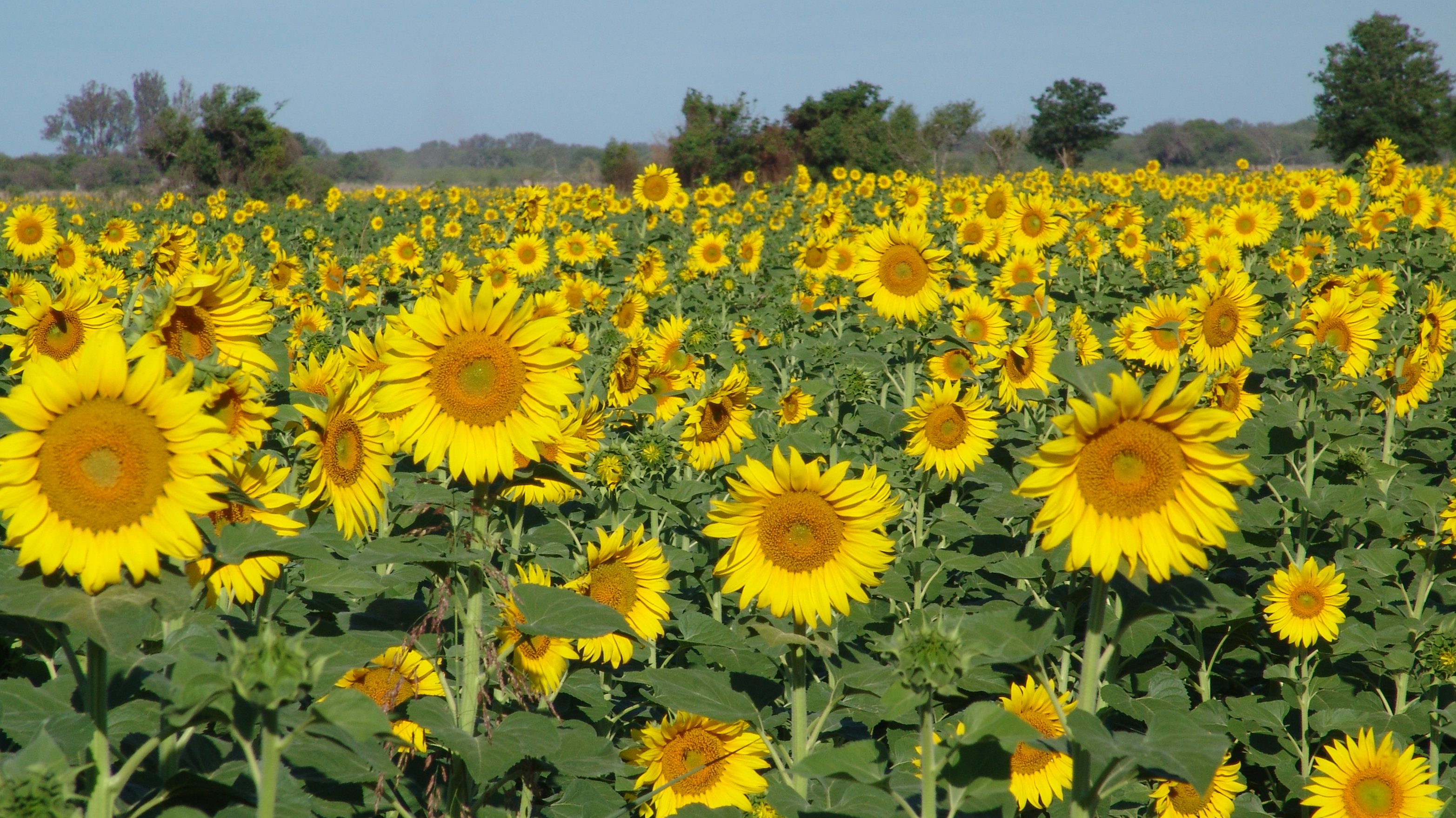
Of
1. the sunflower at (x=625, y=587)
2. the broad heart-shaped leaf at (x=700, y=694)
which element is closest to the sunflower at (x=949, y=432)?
the sunflower at (x=625, y=587)

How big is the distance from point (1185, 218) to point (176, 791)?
1262cm

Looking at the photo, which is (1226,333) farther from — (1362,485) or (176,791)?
(176,791)

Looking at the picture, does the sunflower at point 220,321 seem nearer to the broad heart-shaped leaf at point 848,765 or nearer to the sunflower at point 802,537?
the sunflower at point 802,537

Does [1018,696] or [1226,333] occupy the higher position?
[1226,333]

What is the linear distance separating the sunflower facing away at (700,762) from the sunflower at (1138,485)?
1363 millimetres

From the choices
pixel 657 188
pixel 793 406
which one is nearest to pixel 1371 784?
pixel 793 406

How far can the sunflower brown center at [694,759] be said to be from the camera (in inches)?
123

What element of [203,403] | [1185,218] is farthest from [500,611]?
[1185,218]

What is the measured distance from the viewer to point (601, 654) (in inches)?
139

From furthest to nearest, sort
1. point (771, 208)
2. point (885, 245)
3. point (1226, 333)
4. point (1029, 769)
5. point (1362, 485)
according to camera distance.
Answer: point (771, 208), point (885, 245), point (1226, 333), point (1362, 485), point (1029, 769)

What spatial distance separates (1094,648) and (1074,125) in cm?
4001

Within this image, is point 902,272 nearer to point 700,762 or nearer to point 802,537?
point 802,537

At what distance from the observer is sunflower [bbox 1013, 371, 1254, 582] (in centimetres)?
207

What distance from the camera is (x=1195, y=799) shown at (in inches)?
137
